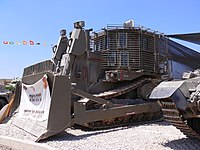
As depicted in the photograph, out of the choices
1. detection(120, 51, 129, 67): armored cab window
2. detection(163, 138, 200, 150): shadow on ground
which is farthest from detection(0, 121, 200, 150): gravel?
detection(120, 51, 129, 67): armored cab window

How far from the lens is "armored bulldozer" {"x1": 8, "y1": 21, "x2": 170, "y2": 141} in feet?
24.9

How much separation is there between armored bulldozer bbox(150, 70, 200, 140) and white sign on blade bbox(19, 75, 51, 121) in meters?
3.13

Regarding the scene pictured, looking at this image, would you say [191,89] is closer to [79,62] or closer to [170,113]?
[170,113]

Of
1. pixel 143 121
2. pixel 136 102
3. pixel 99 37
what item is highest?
pixel 99 37

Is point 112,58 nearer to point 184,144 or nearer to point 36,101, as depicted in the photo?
point 36,101

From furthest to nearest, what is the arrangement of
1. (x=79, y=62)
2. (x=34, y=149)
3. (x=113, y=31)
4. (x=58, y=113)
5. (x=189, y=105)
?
(x=113, y=31), (x=79, y=62), (x=58, y=113), (x=34, y=149), (x=189, y=105)

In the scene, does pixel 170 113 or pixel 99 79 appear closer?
pixel 170 113

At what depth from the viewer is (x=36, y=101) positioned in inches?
335

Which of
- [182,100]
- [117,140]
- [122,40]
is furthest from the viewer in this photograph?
[122,40]

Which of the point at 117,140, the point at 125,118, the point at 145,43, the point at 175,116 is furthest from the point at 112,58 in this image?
the point at 175,116

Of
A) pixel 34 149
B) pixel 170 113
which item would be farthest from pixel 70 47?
pixel 170 113

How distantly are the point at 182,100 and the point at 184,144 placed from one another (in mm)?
1313

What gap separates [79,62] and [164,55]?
145 inches

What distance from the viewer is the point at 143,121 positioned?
9938 mm
